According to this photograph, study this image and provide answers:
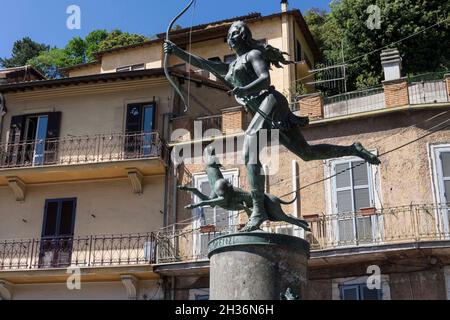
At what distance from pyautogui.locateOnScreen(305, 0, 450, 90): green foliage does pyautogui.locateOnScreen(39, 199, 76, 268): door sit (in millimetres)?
12278

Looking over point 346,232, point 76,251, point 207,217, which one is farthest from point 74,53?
point 346,232

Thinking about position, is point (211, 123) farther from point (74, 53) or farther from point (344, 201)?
point (74, 53)

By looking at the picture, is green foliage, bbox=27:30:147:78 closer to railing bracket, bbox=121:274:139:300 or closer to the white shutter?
railing bracket, bbox=121:274:139:300

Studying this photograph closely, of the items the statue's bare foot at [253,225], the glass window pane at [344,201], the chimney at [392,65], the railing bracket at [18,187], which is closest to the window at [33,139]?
the railing bracket at [18,187]

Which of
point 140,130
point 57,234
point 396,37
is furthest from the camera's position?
point 396,37

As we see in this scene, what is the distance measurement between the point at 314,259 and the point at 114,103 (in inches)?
359

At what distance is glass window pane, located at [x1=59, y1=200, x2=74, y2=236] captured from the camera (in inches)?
836

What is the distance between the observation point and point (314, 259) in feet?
57.1

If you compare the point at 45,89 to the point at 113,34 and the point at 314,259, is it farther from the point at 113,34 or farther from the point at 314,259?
the point at 113,34

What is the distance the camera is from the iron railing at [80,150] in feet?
70.0

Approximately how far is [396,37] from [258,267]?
2325 centimetres

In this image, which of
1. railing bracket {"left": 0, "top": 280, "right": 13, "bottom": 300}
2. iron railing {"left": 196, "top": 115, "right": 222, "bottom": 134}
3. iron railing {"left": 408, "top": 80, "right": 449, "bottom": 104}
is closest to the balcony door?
iron railing {"left": 196, "top": 115, "right": 222, "bottom": 134}

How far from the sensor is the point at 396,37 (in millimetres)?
27734
